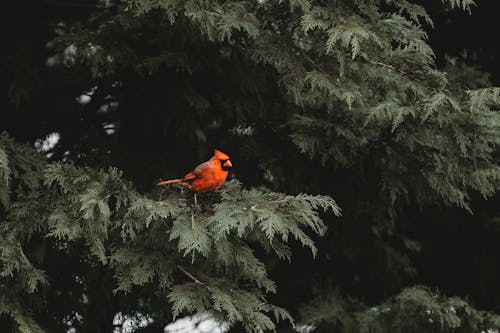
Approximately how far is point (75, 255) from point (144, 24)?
1.70 metres

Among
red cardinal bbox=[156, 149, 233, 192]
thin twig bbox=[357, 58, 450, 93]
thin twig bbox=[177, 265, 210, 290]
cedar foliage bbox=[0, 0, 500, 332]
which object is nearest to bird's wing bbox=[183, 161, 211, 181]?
red cardinal bbox=[156, 149, 233, 192]

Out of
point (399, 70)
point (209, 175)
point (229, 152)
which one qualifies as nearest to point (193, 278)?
point (209, 175)

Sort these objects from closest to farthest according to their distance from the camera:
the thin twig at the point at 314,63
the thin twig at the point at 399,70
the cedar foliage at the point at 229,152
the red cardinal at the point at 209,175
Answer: the cedar foliage at the point at 229,152, the red cardinal at the point at 209,175, the thin twig at the point at 314,63, the thin twig at the point at 399,70

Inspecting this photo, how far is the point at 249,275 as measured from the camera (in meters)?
3.58

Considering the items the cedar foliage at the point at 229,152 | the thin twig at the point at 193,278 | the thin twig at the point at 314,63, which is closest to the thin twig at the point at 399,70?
the cedar foliage at the point at 229,152

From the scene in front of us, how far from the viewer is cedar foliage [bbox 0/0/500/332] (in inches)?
136

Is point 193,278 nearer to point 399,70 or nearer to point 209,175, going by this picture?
point 209,175

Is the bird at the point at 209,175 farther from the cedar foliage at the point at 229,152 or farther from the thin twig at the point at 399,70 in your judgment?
the thin twig at the point at 399,70

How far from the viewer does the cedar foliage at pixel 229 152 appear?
3.44 meters

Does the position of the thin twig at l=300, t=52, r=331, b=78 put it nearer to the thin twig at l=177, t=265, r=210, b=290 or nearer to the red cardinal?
the red cardinal

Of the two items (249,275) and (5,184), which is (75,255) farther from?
(249,275)

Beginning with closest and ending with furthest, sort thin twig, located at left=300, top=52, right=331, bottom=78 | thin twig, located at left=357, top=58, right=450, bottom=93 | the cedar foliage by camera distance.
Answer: the cedar foliage < thin twig, located at left=300, top=52, right=331, bottom=78 < thin twig, located at left=357, top=58, right=450, bottom=93

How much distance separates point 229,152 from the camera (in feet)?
16.0

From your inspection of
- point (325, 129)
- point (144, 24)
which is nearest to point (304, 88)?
point (325, 129)
